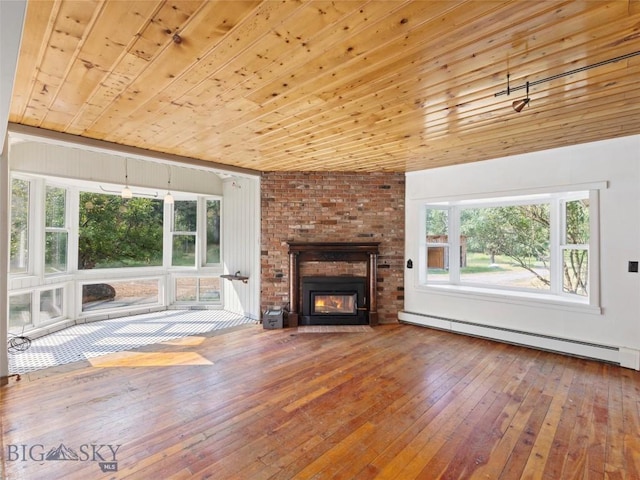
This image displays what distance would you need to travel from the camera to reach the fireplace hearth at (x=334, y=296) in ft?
16.5

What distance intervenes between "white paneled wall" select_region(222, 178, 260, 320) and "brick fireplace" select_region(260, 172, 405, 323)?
0.78 feet

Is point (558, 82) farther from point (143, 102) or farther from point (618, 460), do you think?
point (143, 102)

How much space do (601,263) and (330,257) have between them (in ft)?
11.3

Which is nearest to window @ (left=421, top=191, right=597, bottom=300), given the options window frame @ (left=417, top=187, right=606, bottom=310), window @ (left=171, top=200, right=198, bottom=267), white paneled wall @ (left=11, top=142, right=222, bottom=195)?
window frame @ (left=417, top=187, right=606, bottom=310)

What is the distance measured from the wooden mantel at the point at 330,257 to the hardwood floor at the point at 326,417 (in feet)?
4.15

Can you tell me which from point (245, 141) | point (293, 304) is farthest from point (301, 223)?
point (245, 141)

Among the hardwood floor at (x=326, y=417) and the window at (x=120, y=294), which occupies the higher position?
the window at (x=120, y=294)

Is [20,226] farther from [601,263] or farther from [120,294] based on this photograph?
[601,263]

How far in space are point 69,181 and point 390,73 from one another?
511 cm

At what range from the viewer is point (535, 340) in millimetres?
3992

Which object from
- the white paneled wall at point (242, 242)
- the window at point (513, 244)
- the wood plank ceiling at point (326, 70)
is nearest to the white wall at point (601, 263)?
the window at point (513, 244)

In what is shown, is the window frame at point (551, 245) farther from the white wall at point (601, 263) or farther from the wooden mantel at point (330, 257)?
the wooden mantel at point (330, 257)

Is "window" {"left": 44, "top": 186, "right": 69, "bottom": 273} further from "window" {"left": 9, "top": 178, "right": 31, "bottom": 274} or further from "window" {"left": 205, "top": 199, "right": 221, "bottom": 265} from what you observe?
"window" {"left": 205, "top": 199, "right": 221, "bottom": 265}

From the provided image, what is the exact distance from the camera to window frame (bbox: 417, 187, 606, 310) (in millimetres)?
3664
